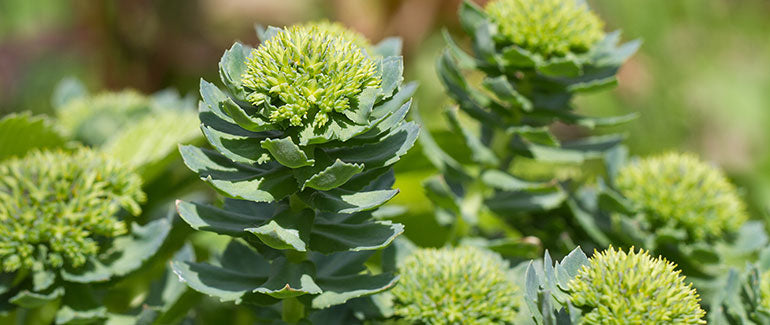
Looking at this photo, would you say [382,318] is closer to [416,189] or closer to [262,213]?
[262,213]

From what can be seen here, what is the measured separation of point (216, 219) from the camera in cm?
46

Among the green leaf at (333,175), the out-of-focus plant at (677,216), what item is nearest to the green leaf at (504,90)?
the out-of-focus plant at (677,216)

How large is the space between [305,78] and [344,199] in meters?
0.08

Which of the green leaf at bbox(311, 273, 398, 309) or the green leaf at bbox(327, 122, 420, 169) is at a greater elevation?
the green leaf at bbox(327, 122, 420, 169)

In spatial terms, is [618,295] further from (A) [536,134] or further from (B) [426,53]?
(B) [426,53]

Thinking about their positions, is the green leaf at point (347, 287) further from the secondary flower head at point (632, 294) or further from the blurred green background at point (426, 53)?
the blurred green background at point (426, 53)

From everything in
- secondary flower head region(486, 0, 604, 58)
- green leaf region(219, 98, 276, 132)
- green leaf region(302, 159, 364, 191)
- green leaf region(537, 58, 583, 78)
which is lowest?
green leaf region(302, 159, 364, 191)

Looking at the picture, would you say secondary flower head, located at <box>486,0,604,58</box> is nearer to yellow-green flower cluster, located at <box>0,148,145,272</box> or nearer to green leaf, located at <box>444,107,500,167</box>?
green leaf, located at <box>444,107,500,167</box>

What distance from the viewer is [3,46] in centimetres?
194

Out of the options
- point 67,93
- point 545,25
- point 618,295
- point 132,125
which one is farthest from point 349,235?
point 67,93

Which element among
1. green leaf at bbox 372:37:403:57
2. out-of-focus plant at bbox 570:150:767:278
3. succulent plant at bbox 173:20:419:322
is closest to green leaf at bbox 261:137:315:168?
succulent plant at bbox 173:20:419:322

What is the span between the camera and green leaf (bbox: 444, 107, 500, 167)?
24.0 inches

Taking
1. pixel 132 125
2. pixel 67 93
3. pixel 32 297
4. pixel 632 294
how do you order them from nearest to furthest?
1. pixel 632 294
2. pixel 32 297
3. pixel 132 125
4. pixel 67 93

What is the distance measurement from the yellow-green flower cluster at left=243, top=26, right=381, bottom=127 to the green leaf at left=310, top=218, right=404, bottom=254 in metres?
0.08
